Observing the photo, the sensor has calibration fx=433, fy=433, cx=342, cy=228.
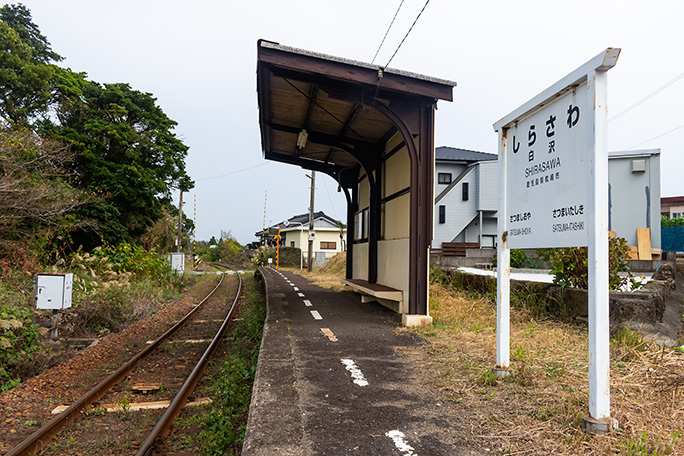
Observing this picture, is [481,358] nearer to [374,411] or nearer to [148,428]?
[374,411]

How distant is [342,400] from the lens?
3.57 metres

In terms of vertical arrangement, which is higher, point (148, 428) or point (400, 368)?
point (400, 368)

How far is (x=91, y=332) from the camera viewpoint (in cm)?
805

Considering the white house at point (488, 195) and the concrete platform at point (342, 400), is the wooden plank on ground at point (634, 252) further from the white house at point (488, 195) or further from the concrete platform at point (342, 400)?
the concrete platform at point (342, 400)

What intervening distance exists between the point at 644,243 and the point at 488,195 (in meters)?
8.66

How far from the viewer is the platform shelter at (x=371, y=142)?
23.1 feet

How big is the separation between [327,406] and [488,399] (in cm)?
→ 130

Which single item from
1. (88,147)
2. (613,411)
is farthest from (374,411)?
(88,147)

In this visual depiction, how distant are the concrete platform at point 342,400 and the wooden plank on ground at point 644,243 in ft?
40.5

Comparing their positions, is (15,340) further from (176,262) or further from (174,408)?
(176,262)

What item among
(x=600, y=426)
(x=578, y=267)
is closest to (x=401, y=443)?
(x=600, y=426)

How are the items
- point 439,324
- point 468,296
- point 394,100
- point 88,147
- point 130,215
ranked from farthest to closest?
point 130,215, point 88,147, point 468,296, point 394,100, point 439,324

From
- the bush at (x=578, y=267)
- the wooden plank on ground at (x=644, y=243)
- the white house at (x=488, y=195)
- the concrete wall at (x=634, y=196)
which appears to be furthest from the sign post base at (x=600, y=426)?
the concrete wall at (x=634, y=196)

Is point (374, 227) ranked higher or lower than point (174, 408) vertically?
higher
